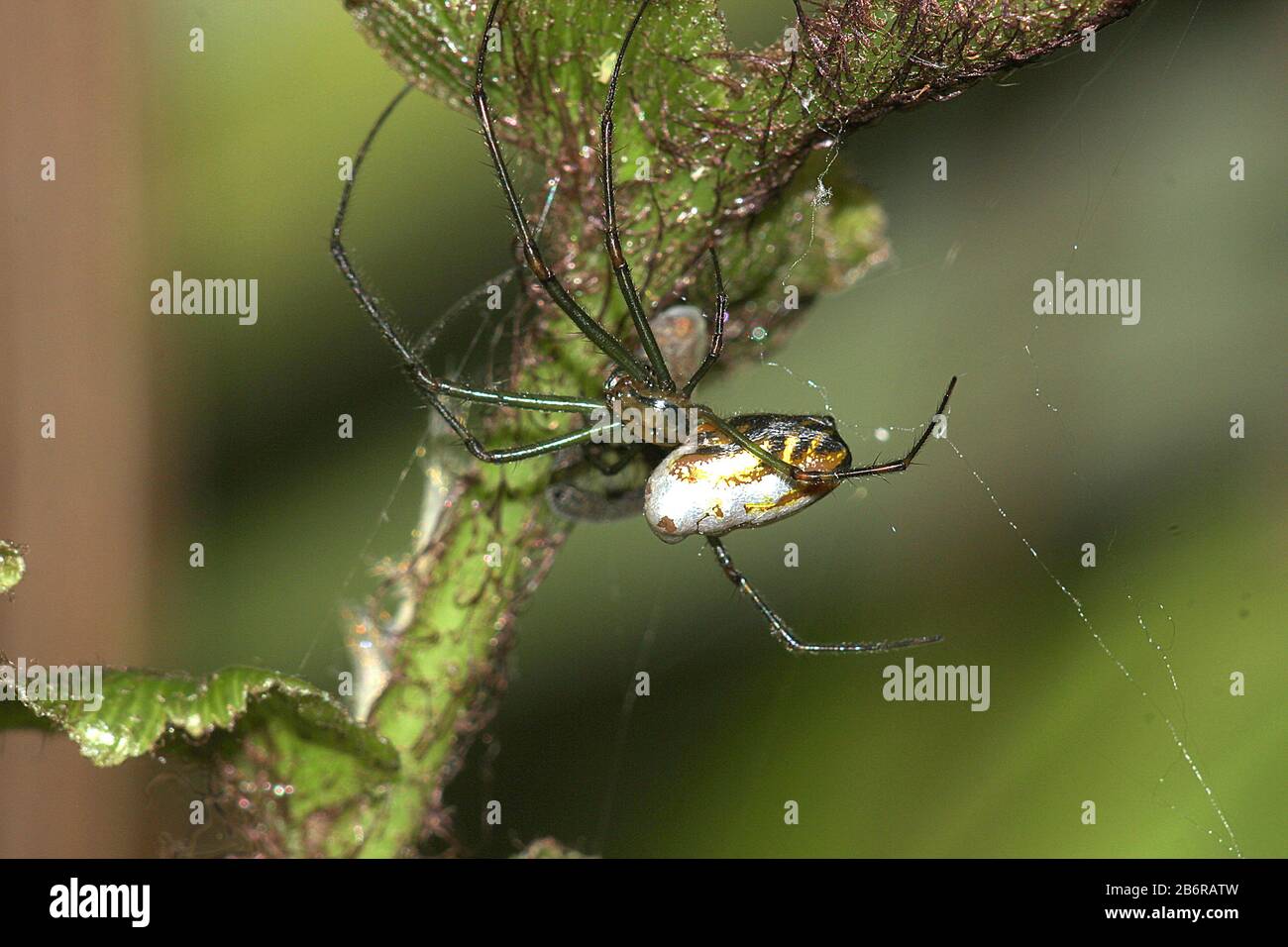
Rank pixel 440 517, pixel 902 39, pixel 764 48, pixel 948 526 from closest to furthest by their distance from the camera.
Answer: pixel 902 39, pixel 764 48, pixel 440 517, pixel 948 526

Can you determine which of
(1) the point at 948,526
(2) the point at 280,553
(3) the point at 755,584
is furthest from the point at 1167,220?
(2) the point at 280,553

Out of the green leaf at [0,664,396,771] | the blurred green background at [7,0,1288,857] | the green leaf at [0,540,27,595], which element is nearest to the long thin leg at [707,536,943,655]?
the blurred green background at [7,0,1288,857]

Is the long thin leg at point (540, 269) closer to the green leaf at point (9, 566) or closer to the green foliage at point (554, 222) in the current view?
the green foliage at point (554, 222)

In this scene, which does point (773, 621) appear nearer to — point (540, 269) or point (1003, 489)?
point (1003, 489)

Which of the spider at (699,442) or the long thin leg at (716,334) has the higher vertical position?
the long thin leg at (716,334)

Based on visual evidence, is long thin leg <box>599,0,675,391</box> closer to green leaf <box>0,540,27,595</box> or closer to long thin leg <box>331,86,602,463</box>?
long thin leg <box>331,86,602,463</box>

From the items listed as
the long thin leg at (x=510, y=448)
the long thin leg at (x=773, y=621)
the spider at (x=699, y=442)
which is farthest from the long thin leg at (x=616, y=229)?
the long thin leg at (x=773, y=621)

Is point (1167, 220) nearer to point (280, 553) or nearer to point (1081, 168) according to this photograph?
point (1081, 168)

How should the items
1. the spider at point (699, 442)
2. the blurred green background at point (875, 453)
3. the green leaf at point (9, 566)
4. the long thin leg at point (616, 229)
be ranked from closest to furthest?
the green leaf at point (9, 566)
the long thin leg at point (616, 229)
the spider at point (699, 442)
the blurred green background at point (875, 453)
